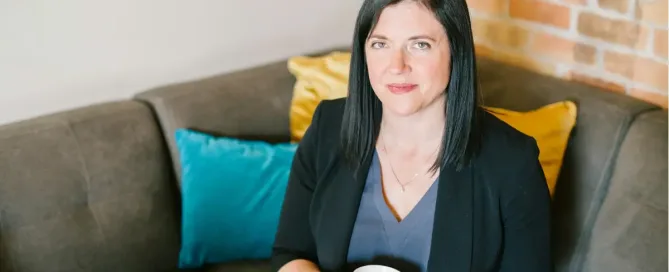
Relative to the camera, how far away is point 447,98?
1334 mm

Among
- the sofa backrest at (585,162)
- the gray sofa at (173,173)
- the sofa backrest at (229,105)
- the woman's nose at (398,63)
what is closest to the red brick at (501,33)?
the gray sofa at (173,173)

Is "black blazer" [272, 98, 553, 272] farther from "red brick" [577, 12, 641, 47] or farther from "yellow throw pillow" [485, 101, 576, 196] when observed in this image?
"red brick" [577, 12, 641, 47]

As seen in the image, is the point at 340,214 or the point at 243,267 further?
the point at 243,267

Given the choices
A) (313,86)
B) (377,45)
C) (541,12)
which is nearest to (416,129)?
(377,45)

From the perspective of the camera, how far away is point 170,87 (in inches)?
74.3

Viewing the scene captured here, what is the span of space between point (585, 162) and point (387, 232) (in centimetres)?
50

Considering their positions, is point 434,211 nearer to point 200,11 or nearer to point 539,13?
point 539,13

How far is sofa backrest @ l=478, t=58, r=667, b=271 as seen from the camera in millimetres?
1542

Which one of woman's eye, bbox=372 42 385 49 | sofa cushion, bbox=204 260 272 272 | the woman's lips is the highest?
woman's eye, bbox=372 42 385 49

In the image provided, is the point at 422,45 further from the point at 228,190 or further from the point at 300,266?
the point at 228,190

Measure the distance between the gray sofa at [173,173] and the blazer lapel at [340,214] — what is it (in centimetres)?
41

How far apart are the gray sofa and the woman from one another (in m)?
0.23

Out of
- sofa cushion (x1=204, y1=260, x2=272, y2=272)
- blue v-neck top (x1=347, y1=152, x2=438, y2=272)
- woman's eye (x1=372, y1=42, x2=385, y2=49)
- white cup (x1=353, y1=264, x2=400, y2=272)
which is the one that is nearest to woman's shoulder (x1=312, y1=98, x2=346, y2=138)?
blue v-neck top (x1=347, y1=152, x2=438, y2=272)

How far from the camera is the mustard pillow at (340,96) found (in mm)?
1573
